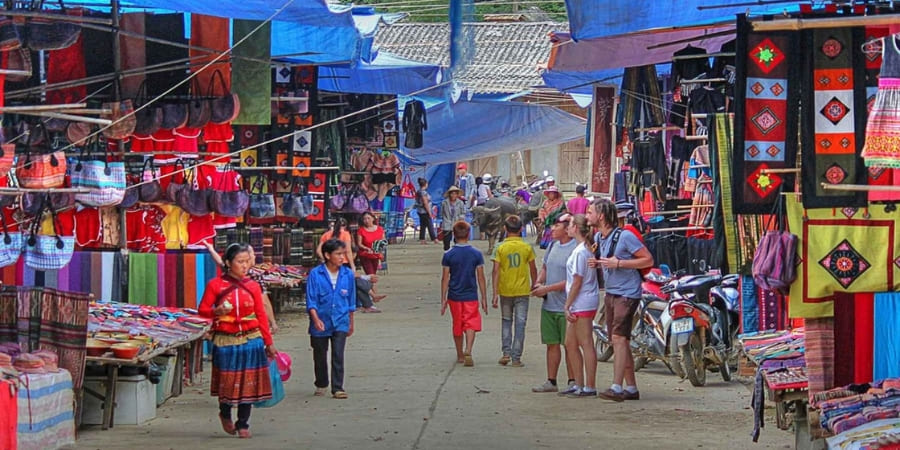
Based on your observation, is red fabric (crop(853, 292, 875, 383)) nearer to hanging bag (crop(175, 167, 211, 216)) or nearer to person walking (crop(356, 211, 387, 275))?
hanging bag (crop(175, 167, 211, 216))

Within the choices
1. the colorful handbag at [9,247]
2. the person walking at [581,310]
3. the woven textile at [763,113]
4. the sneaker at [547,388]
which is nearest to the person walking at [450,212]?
the sneaker at [547,388]

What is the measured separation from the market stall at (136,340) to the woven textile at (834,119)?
4855 mm

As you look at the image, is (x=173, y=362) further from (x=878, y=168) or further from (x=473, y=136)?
(x=473, y=136)

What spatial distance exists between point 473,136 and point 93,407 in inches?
801

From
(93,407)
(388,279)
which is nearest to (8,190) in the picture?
(93,407)

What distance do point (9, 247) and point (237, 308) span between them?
222 centimetres

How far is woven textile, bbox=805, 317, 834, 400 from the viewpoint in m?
8.20

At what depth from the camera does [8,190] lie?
29.1 feet

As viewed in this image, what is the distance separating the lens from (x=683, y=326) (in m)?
12.4

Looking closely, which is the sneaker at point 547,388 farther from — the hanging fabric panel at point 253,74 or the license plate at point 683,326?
the hanging fabric panel at point 253,74

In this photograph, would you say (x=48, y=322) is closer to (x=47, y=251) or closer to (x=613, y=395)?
Answer: (x=47, y=251)

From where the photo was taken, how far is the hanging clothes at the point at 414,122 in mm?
24625

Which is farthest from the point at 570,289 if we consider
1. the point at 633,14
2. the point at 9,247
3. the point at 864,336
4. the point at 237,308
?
the point at 9,247

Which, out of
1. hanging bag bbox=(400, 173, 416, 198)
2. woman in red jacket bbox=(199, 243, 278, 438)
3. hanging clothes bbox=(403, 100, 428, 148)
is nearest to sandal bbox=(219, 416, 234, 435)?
woman in red jacket bbox=(199, 243, 278, 438)
